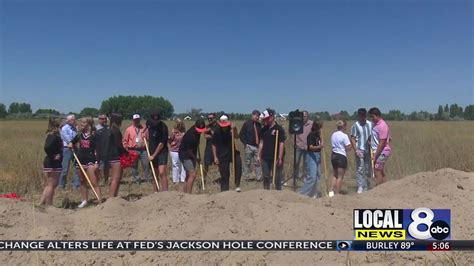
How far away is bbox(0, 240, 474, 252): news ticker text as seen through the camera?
399 centimetres

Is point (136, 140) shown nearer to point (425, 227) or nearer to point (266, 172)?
point (266, 172)

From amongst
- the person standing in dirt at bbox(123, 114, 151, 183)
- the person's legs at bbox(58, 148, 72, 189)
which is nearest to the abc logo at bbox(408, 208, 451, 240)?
the person standing in dirt at bbox(123, 114, 151, 183)

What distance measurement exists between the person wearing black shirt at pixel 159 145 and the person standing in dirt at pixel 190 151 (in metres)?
0.37

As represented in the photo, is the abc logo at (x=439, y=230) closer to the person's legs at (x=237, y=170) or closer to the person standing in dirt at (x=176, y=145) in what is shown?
the person's legs at (x=237, y=170)

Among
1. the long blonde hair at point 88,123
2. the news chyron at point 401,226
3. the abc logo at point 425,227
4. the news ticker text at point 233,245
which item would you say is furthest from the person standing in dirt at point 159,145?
the abc logo at point 425,227

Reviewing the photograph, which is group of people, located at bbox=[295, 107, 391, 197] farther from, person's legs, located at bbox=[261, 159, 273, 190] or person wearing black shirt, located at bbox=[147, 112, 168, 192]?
person wearing black shirt, located at bbox=[147, 112, 168, 192]

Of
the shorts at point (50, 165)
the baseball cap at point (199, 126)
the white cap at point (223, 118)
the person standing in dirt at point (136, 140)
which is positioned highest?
the white cap at point (223, 118)

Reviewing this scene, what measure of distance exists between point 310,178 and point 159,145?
9.86ft

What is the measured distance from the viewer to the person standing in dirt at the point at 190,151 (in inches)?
320

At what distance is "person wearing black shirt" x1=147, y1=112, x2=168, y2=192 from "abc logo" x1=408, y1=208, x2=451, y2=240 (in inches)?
193

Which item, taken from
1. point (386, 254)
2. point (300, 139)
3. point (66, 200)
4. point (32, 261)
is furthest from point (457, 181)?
point (66, 200)

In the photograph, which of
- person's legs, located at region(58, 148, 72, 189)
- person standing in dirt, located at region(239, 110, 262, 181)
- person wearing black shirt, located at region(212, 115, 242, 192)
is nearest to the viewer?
person wearing black shirt, located at region(212, 115, 242, 192)

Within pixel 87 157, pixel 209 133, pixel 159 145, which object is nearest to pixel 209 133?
pixel 209 133

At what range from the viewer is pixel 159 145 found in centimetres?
808
